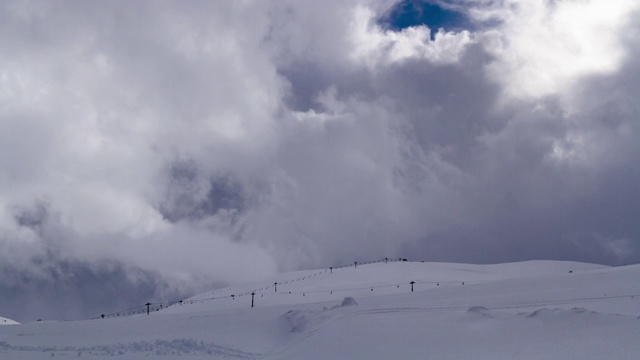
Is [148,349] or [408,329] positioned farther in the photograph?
[148,349]

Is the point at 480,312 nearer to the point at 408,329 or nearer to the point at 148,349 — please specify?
the point at 408,329

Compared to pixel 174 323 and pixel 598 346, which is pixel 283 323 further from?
pixel 598 346

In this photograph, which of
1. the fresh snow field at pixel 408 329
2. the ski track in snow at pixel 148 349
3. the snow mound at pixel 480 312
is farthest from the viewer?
the ski track in snow at pixel 148 349

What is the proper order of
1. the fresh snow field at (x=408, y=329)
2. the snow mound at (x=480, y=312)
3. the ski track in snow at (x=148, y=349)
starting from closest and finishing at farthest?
1. the fresh snow field at (x=408, y=329)
2. the snow mound at (x=480, y=312)
3. the ski track in snow at (x=148, y=349)

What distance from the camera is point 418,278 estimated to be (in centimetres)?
6800

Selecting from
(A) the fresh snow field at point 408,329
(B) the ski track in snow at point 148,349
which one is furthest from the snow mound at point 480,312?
(B) the ski track in snow at point 148,349

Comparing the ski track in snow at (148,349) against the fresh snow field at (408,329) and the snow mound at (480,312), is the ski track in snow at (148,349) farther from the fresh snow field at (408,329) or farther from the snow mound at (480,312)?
the snow mound at (480,312)

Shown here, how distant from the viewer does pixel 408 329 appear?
95.3 ft

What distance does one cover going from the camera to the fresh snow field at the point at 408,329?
77.2ft

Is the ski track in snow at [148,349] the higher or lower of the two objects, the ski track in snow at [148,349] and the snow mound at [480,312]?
the lower

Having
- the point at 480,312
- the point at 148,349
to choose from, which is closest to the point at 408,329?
the point at 480,312

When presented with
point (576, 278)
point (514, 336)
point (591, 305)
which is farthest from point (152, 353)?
point (576, 278)

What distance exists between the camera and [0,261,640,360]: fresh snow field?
2352 cm

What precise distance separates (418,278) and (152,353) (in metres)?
42.4
